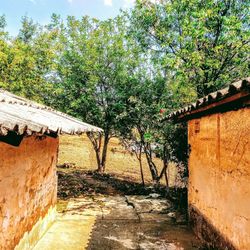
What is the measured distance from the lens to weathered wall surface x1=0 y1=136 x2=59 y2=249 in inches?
172

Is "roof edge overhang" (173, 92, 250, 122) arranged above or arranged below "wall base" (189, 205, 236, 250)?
above

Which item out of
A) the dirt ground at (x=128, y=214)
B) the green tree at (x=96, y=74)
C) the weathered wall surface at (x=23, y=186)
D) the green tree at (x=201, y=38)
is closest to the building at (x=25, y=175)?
the weathered wall surface at (x=23, y=186)

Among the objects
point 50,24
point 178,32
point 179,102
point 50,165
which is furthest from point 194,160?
point 50,24

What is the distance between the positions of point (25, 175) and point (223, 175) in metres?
3.82

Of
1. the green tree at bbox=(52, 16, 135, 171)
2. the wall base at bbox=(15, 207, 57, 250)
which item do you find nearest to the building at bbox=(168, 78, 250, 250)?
the wall base at bbox=(15, 207, 57, 250)

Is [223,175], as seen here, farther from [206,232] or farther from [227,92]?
[227,92]

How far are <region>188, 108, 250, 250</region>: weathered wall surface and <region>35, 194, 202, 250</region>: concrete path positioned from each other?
2.79ft

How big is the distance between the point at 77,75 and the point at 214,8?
747cm

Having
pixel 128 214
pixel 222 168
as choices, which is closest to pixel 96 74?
pixel 128 214

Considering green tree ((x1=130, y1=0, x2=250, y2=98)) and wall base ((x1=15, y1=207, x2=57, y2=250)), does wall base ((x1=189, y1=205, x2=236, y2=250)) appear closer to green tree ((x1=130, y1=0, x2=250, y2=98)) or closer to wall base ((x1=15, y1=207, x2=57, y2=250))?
wall base ((x1=15, y1=207, x2=57, y2=250))

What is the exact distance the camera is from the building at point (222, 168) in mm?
4605

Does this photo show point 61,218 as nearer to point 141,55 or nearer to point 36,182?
point 36,182

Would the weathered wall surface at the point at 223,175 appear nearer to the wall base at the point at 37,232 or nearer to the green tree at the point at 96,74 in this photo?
the wall base at the point at 37,232

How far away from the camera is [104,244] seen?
6.67m
